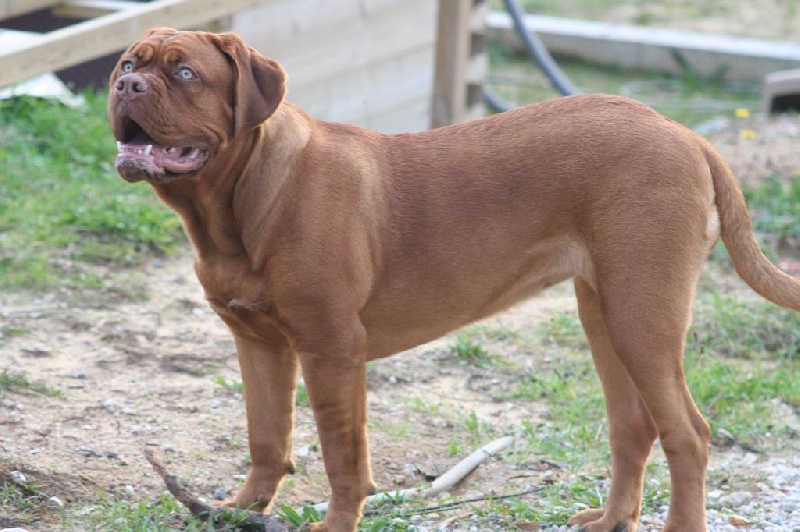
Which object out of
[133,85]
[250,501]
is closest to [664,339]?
[250,501]

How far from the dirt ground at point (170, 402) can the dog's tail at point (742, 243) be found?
47.4 inches

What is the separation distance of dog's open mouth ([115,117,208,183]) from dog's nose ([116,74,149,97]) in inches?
3.4

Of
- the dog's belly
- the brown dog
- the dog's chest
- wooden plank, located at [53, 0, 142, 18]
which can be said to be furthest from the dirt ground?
wooden plank, located at [53, 0, 142, 18]

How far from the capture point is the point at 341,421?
3834 mm

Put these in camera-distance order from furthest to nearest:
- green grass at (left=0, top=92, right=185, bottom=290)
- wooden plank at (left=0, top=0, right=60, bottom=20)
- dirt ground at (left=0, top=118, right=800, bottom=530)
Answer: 1. wooden plank at (left=0, top=0, right=60, bottom=20)
2. green grass at (left=0, top=92, right=185, bottom=290)
3. dirt ground at (left=0, top=118, right=800, bottom=530)

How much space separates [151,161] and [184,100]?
0.21m

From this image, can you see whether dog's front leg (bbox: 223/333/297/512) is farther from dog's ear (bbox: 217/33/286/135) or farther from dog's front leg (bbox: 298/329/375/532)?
dog's ear (bbox: 217/33/286/135)

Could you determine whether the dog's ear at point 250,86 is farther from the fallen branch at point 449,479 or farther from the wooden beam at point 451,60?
the wooden beam at point 451,60

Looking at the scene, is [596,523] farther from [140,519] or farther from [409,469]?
[140,519]

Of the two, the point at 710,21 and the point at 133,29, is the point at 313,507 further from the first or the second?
the point at 710,21

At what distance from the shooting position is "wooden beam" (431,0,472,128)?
884 centimetres

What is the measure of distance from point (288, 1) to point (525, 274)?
4.88 m

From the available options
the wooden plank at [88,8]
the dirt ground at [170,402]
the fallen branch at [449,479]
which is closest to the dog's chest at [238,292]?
the fallen branch at [449,479]

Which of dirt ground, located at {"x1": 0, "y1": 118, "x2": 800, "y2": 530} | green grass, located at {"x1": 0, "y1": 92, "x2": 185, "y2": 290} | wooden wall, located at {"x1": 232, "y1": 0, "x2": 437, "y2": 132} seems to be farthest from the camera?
wooden wall, located at {"x1": 232, "y1": 0, "x2": 437, "y2": 132}
